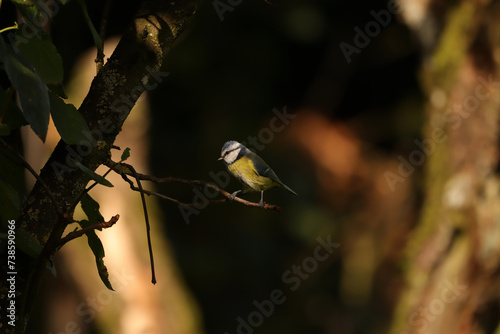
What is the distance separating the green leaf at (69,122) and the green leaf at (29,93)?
83 millimetres

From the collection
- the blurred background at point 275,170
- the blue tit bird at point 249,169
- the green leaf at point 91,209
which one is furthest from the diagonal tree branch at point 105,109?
the blurred background at point 275,170

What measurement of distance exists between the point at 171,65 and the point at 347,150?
1902 mm

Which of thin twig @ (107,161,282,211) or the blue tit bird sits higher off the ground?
thin twig @ (107,161,282,211)

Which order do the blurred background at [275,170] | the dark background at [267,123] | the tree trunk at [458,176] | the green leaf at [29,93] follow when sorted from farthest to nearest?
the dark background at [267,123], the blurred background at [275,170], the tree trunk at [458,176], the green leaf at [29,93]

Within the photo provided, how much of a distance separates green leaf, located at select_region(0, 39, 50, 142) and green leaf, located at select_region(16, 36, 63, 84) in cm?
11

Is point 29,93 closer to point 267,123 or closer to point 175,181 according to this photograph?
point 175,181

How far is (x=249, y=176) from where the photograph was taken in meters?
1.20

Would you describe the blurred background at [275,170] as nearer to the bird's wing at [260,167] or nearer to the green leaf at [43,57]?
the bird's wing at [260,167]

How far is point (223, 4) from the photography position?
443cm

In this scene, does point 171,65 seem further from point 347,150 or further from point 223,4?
point 347,150

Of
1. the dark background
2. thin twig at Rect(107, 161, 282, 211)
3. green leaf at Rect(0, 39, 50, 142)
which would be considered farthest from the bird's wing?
the dark background

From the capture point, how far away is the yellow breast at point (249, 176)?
3.91ft

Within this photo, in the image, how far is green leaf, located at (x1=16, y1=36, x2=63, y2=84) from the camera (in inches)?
27.3

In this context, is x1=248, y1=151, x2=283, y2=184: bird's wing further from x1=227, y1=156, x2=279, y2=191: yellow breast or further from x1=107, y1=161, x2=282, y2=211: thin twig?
x1=107, y1=161, x2=282, y2=211: thin twig
